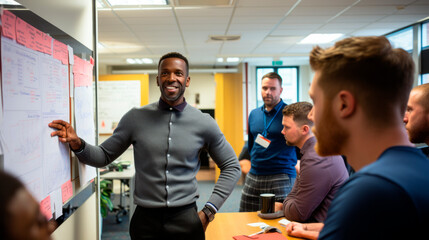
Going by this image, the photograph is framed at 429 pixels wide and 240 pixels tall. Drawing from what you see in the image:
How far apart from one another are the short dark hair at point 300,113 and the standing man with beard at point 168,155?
1.86 feet

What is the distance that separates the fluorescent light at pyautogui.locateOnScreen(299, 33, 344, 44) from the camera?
19.0 ft

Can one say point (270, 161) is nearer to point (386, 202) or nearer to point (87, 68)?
point (87, 68)

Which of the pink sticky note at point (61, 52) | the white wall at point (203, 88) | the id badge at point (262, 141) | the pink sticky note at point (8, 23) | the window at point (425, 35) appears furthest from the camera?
the white wall at point (203, 88)

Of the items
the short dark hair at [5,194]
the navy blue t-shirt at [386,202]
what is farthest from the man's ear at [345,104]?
the short dark hair at [5,194]

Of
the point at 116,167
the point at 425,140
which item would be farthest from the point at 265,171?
the point at 116,167

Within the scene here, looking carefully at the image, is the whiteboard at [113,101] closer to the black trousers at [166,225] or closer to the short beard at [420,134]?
the black trousers at [166,225]

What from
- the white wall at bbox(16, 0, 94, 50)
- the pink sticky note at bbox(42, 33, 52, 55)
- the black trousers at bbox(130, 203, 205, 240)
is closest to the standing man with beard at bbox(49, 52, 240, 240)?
the black trousers at bbox(130, 203, 205, 240)

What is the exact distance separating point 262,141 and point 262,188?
412mm

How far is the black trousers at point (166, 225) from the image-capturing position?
5.35ft

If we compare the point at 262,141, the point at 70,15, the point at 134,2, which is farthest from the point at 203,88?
the point at 70,15

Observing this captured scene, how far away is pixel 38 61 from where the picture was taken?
1.25m

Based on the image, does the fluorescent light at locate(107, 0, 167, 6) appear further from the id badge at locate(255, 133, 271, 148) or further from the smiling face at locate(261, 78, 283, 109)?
the id badge at locate(255, 133, 271, 148)

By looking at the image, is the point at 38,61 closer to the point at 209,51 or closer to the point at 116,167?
the point at 116,167

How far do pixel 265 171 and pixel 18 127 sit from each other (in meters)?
2.11
